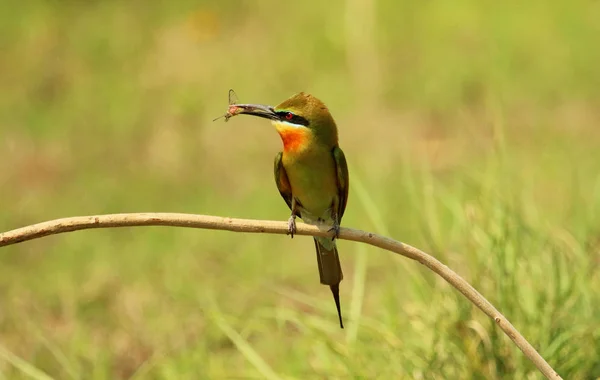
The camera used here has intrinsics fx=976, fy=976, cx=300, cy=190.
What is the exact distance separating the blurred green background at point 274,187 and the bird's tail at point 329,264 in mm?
456

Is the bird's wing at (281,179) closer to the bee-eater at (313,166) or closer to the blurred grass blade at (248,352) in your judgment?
the bee-eater at (313,166)

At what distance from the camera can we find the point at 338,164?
2.11 m

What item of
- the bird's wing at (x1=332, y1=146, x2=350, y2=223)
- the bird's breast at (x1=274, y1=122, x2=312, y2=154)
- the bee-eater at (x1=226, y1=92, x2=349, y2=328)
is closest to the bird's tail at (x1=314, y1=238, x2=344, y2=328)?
the bee-eater at (x1=226, y1=92, x2=349, y2=328)

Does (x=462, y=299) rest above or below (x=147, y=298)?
above

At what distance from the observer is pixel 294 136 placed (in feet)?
6.57

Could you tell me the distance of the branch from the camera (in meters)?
1.50

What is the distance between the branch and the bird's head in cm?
39

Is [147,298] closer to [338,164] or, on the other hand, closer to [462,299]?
[462,299]

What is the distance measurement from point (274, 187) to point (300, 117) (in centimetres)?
294

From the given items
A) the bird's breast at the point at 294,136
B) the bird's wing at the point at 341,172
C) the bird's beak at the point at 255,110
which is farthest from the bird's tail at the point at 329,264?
the bird's beak at the point at 255,110

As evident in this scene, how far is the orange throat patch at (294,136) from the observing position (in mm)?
1990

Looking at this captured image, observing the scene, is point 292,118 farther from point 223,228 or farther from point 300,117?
point 223,228

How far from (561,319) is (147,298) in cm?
172

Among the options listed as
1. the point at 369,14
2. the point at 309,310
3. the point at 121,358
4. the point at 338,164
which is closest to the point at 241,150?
the point at 369,14
